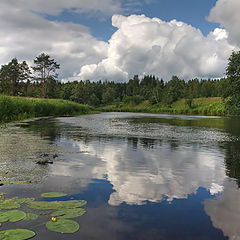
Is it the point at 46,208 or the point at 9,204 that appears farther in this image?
the point at 9,204

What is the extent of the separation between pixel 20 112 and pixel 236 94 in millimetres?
31826

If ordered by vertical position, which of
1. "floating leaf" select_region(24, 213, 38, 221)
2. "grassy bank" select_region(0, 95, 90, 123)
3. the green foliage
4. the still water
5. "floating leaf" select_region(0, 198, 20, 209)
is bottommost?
the still water

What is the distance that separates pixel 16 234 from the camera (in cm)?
495

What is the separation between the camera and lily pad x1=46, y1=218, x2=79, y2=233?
17.4 feet

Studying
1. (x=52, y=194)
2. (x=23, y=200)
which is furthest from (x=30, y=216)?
(x=52, y=194)

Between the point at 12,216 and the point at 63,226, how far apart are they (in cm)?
126

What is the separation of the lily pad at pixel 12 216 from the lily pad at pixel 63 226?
2.34 ft

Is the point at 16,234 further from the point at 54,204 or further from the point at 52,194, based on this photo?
the point at 52,194

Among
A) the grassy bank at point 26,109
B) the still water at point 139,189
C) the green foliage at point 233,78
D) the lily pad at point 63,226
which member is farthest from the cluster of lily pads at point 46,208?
the green foliage at point 233,78

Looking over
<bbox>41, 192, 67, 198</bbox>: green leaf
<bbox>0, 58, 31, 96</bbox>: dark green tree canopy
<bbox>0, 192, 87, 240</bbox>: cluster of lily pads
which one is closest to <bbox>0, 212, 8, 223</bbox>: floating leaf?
<bbox>0, 192, 87, 240</bbox>: cluster of lily pads

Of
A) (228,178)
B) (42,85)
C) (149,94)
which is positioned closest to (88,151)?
(228,178)

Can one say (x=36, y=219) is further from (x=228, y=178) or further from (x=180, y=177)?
(x=228, y=178)

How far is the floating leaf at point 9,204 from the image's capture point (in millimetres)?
6320

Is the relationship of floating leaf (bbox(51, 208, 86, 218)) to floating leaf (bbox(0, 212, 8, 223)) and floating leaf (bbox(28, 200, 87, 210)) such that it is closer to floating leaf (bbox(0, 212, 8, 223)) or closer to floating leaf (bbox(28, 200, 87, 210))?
floating leaf (bbox(28, 200, 87, 210))
